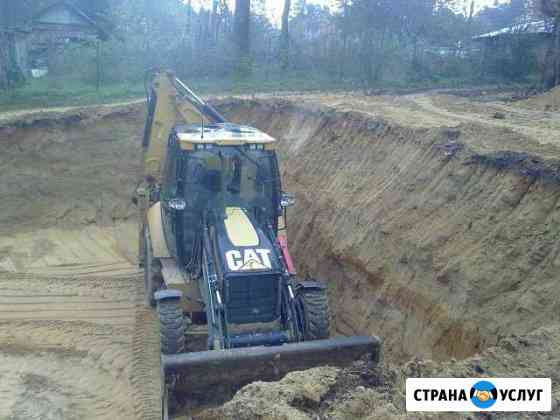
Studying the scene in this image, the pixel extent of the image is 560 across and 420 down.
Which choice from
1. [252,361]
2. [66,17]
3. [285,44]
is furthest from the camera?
[66,17]

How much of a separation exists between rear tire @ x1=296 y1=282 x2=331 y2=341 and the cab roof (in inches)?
81.1

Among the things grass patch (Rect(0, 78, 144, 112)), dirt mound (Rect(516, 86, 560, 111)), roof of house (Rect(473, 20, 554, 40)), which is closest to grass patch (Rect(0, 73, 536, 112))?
grass patch (Rect(0, 78, 144, 112))

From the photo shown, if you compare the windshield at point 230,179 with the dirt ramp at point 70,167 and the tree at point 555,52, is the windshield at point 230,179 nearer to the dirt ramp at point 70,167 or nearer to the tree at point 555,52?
the dirt ramp at point 70,167

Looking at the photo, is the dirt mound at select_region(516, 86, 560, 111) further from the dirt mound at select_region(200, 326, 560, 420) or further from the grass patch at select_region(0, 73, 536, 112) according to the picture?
the dirt mound at select_region(200, 326, 560, 420)

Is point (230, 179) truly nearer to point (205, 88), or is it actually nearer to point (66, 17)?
point (205, 88)

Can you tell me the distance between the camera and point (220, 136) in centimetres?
A: 795

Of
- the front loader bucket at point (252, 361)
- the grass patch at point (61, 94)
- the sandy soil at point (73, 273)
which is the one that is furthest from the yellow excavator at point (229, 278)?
the grass patch at point (61, 94)

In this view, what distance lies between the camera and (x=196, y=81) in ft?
68.7

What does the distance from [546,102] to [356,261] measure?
27.5 ft

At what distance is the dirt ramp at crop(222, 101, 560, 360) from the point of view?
6797 millimetres

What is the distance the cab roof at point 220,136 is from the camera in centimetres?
762

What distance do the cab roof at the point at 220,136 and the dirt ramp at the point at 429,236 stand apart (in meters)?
2.37

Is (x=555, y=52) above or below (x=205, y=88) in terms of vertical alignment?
above

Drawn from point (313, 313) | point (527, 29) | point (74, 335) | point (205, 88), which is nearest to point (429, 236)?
point (313, 313)
